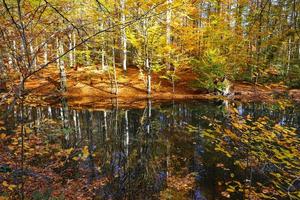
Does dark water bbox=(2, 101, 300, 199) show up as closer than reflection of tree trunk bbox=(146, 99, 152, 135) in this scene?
Yes

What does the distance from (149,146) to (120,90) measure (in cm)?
1128

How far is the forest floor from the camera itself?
60.7ft

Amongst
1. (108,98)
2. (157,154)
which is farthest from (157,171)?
(108,98)

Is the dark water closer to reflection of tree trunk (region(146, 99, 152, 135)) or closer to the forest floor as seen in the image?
reflection of tree trunk (region(146, 99, 152, 135))

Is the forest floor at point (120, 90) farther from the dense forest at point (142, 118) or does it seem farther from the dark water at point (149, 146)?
the dark water at point (149, 146)

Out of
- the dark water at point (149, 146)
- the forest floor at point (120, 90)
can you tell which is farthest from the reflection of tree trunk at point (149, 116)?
the forest floor at point (120, 90)

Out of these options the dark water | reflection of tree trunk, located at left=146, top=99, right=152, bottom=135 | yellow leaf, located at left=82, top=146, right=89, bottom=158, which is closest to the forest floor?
reflection of tree trunk, located at left=146, top=99, right=152, bottom=135

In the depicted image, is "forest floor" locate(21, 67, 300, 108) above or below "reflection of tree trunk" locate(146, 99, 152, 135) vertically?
above

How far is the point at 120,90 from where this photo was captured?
69.1 ft

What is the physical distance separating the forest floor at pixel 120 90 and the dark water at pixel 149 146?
190 cm

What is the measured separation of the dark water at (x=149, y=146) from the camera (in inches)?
287

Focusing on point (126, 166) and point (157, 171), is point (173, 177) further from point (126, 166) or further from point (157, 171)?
point (126, 166)

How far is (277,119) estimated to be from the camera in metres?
13.7

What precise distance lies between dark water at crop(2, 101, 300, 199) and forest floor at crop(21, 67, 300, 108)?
1.90 metres
